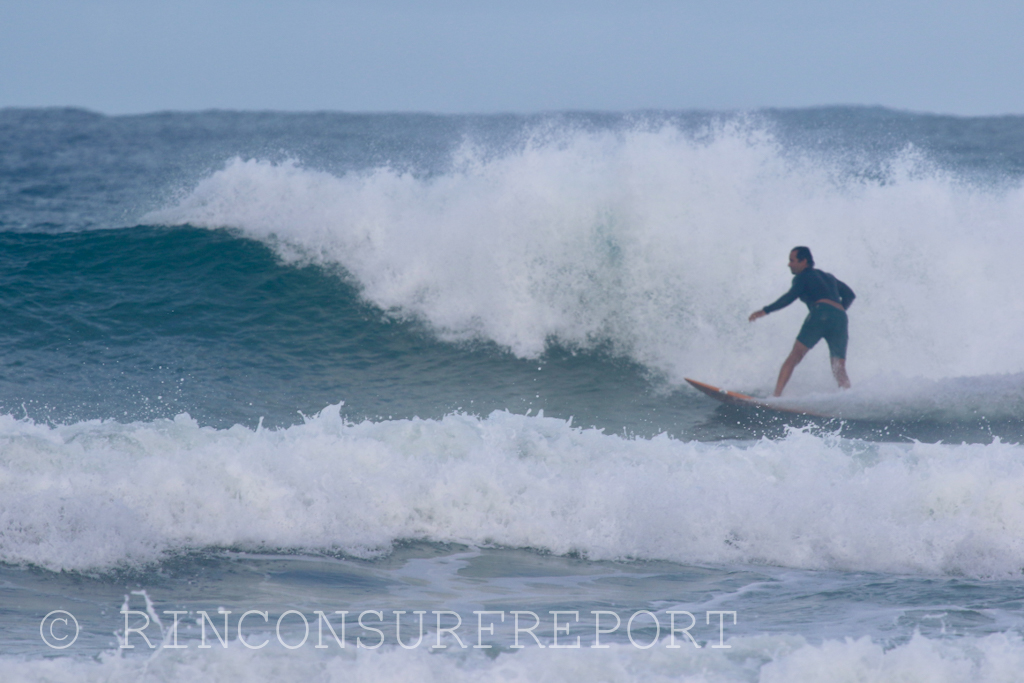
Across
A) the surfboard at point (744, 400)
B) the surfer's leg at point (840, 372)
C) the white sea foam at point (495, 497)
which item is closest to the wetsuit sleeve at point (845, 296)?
the surfer's leg at point (840, 372)

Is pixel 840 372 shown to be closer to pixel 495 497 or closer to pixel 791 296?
pixel 791 296

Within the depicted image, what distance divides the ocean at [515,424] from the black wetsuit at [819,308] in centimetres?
65

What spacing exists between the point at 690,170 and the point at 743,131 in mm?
1001

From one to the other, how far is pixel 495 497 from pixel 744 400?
12.1ft

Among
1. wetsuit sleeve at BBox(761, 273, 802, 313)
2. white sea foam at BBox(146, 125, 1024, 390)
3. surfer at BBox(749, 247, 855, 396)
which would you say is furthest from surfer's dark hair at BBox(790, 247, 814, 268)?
white sea foam at BBox(146, 125, 1024, 390)

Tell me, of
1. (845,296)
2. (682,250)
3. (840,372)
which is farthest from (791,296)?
(682,250)

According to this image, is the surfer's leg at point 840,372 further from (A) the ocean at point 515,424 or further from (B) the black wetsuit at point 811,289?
(B) the black wetsuit at point 811,289

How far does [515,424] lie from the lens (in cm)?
657

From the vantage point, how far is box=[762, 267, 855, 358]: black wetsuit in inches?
337

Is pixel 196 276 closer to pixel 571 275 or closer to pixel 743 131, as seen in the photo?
pixel 571 275

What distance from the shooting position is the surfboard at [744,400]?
8.19 m

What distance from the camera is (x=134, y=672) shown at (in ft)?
11.1

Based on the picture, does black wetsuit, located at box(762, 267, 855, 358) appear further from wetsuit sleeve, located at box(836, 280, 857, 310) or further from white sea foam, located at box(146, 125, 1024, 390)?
white sea foam, located at box(146, 125, 1024, 390)

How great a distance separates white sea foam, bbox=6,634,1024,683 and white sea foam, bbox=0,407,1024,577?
145cm
